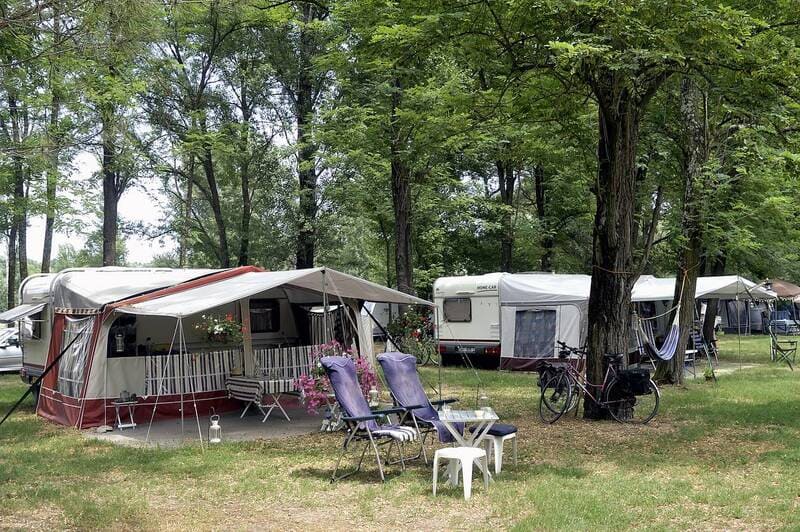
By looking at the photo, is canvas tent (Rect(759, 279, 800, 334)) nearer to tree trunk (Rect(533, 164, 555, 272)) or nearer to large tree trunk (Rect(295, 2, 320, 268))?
tree trunk (Rect(533, 164, 555, 272))

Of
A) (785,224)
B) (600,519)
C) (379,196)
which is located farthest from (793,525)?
(379,196)

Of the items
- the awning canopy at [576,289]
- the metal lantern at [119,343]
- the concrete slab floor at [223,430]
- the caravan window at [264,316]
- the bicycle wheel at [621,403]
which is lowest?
the concrete slab floor at [223,430]

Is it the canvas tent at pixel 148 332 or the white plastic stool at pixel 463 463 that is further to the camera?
the canvas tent at pixel 148 332

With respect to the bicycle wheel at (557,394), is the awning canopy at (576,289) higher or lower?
higher

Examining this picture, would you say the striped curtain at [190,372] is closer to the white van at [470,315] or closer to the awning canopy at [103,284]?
the awning canopy at [103,284]

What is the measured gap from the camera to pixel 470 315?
1691 cm

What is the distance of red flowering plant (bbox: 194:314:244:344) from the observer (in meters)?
10.4

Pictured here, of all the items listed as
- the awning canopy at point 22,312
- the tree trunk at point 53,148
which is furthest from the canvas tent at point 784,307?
the tree trunk at point 53,148

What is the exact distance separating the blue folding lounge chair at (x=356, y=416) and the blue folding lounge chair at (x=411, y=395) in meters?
0.19

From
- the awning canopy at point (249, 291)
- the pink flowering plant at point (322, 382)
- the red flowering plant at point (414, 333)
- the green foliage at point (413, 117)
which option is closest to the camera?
the green foliage at point (413, 117)

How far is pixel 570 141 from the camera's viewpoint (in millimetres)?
11680

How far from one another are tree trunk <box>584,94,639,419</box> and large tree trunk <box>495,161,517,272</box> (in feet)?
40.4

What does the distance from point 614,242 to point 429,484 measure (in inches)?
170

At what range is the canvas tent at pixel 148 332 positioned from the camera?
924cm
